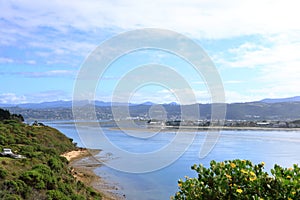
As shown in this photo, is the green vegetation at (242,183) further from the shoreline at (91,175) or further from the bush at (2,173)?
the shoreline at (91,175)

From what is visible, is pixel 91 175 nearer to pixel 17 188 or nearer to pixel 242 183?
pixel 17 188

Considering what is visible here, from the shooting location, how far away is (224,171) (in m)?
2.84

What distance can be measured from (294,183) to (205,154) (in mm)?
32214

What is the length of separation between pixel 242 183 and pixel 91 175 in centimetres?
2142

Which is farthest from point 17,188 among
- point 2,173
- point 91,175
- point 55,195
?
point 91,175

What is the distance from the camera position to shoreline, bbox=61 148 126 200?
18.0m

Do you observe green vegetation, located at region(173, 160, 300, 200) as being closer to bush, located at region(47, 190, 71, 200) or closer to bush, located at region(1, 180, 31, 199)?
bush, located at region(1, 180, 31, 199)

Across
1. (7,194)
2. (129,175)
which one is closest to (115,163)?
(129,175)

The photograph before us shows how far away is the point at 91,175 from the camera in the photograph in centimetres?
2302

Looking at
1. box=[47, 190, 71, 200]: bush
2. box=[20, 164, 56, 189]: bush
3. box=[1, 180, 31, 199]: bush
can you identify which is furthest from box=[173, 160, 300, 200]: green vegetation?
box=[20, 164, 56, 189]: bush

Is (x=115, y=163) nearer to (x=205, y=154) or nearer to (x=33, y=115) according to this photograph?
(x=205, y=154)

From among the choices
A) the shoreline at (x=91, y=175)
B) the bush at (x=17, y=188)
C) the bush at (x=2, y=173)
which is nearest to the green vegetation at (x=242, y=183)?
the bush at (x=17, y=188)

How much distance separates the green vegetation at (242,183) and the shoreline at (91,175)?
14111 millimetres

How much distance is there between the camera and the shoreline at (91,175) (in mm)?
18044
